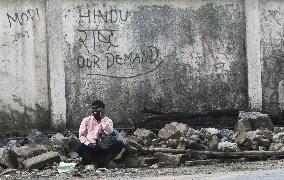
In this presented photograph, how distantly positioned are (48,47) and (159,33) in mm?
2130

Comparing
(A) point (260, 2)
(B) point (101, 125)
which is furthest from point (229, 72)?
(B) point (101, 125)

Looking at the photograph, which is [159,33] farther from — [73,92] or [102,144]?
[102,144]

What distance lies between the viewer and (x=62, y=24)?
10.8 meters

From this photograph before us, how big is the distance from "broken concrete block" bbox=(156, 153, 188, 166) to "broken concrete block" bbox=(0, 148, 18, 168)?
209 cm

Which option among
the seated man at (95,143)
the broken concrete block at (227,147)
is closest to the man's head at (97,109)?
the seated man at (95,143)

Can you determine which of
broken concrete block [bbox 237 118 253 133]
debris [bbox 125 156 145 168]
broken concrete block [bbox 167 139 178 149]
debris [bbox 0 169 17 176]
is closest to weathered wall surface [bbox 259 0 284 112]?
broken concrete block [bbox 237 118 253 133]

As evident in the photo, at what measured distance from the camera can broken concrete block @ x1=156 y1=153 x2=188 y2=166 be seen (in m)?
8.37

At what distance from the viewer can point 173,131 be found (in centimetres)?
976

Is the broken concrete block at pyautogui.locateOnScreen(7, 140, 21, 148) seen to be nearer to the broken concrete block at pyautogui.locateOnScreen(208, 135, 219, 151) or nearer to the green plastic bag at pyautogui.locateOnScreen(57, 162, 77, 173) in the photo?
the green plastic bag at pyautogui.locateOnScreen(57, 162, 77, 173)

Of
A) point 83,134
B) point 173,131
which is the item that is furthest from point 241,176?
point 173,131

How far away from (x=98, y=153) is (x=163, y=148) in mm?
1068

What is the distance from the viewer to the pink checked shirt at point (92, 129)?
8.32m

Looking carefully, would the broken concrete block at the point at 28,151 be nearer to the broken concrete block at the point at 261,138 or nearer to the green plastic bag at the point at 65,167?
the green plastic bag at the point at 65,167

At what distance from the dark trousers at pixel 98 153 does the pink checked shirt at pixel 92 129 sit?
0.10m
